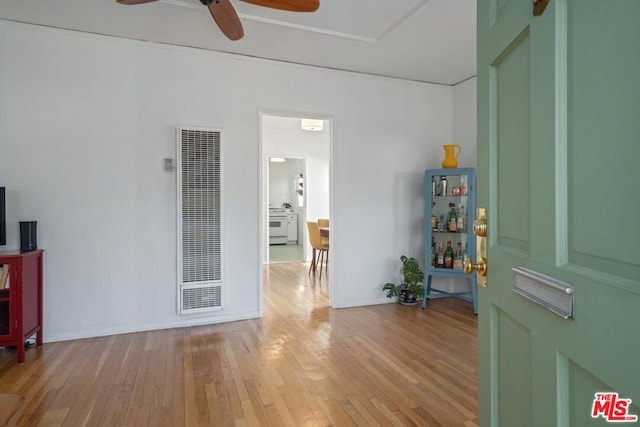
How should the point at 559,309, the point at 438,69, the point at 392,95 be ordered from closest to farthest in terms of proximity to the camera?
1. the point at 559,309
2. the point at 438,69
3. the point at 392,95

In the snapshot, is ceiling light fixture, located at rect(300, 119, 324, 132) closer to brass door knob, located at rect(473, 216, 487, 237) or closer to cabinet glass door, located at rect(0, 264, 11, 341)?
cabinet glass door, located at rect(0, 264, 11, 341)

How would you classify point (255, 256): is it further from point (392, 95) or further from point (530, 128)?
point (530, 128)

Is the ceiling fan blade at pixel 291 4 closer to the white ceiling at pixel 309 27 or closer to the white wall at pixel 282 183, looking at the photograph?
the white ceiling at pixel 309 27

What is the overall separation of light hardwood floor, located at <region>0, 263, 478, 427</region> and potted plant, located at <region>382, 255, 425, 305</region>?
1.78 ft

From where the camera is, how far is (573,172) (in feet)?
2.14

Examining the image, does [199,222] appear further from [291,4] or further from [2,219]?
[291,4]

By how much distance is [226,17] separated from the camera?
241 centimetres

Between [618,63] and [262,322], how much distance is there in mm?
3529

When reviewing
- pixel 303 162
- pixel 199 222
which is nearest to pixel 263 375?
pixel 199 222

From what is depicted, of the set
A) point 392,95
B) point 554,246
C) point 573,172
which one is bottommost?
point 554,246

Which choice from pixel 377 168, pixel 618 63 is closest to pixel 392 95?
pixel 377 168

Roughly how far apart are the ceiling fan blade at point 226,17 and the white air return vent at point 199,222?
1.10 meters

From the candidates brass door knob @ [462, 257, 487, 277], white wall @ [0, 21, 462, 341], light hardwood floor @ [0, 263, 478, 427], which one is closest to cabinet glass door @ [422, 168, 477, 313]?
light hardwood floor @ [0, 263, 478, 427]

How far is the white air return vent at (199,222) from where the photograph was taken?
3.44 metres
